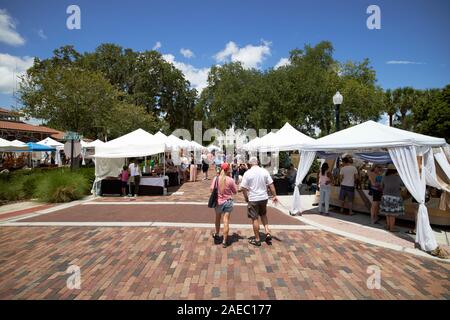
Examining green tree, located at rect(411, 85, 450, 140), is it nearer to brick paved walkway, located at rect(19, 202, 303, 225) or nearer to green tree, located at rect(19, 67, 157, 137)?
brick paved walkway, located at rect(19, 202, 303, 225)

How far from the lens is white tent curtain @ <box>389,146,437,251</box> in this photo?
537 centimetres

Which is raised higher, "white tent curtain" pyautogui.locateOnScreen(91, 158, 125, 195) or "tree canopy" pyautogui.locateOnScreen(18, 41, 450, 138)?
"tree canopy" pyautogui.locateOnScreen(18, 41, 450, 138)

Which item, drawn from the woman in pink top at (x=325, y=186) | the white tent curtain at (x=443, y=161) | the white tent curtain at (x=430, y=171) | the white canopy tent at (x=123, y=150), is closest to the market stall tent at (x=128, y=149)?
the white canopy tent at (x=123, y=150)

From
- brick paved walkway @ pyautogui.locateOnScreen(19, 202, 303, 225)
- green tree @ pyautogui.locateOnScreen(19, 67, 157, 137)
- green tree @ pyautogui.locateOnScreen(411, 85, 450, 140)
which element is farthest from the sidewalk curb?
green tree @ pyautogui.locateOnScreen(411, 85, 450, 140)

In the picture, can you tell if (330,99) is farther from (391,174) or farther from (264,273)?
(264,273)

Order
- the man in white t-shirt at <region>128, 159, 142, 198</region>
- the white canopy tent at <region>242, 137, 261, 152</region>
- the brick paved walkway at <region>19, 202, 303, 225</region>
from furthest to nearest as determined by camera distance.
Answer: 1. the white canopy tent at <region>242, 137, 261, 152</region>
2. the man in white t-shirt at <region>128, 159, 142, 198</region>
3. the brick paved walkway at <region>19, 202, 303, 225</region>

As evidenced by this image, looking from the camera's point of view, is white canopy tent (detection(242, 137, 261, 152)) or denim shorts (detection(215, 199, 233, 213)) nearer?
denim shorts (detection(215, 199, 233, 213))

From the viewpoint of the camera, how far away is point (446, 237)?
633cm

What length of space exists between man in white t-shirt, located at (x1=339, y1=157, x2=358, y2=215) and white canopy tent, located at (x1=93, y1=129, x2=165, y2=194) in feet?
25.3

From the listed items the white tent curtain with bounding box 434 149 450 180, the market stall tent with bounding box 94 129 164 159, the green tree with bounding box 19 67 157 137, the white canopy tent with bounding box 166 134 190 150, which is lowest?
the white tent curtain with bounding box 434 149 450 180

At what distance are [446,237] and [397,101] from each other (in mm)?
48192

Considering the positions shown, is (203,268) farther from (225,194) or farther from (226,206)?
(225,194)

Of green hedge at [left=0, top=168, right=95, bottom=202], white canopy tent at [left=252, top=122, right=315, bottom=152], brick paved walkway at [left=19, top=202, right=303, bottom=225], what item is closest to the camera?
brick paved walkway at [left=19, top=202, right=303, bottom=225]
